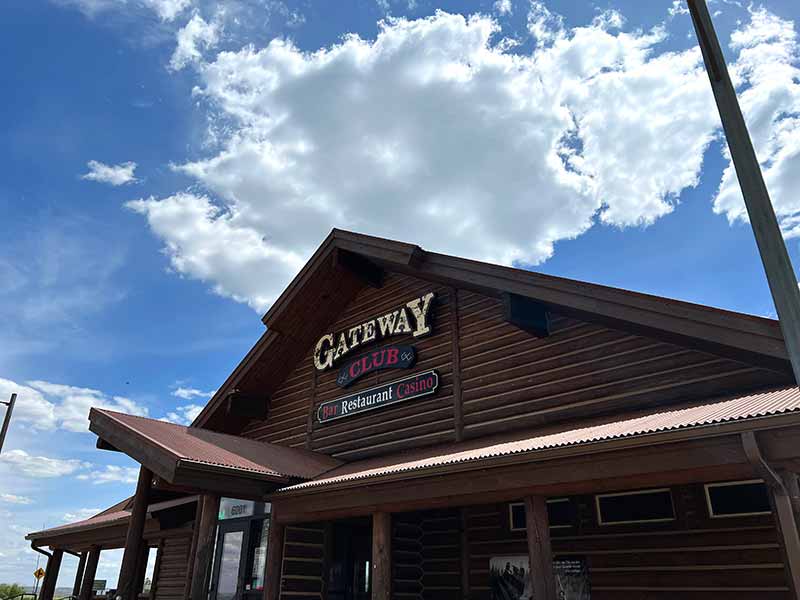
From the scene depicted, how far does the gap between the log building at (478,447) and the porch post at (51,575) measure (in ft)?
20.9

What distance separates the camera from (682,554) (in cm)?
947

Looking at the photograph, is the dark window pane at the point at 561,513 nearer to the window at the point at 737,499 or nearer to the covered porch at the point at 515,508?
the covered porch at the point at 515,508

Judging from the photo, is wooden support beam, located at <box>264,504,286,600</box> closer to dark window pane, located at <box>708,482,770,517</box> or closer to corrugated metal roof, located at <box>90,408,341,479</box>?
corrugated metal roof, located at <box>90,408,341,479</box>

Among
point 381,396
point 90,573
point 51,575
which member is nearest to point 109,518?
point 90,573

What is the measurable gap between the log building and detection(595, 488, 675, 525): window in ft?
0.11

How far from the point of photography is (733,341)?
8352 mm

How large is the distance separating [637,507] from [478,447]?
2935mm

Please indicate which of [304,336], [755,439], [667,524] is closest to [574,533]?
[667,524]

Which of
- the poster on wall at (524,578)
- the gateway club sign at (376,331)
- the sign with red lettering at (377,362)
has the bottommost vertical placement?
the poster on wall at (524,578)

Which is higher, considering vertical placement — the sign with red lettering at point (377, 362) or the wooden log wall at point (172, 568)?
the sign with red lettering at point (377, 362)

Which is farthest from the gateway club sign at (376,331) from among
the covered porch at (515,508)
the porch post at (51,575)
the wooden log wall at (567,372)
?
the porch post at (51,575)

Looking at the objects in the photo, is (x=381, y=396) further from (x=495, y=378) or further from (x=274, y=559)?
(x=274, y=559)

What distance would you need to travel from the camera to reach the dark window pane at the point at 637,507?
9930 millimetres

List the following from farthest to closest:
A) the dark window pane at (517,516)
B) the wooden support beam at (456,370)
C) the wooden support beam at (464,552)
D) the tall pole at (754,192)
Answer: the wooden support beam at (464,552) → the wooden support beam at (456,370) → the dark window pane at (517,516) → the tall pole at (754,192)
